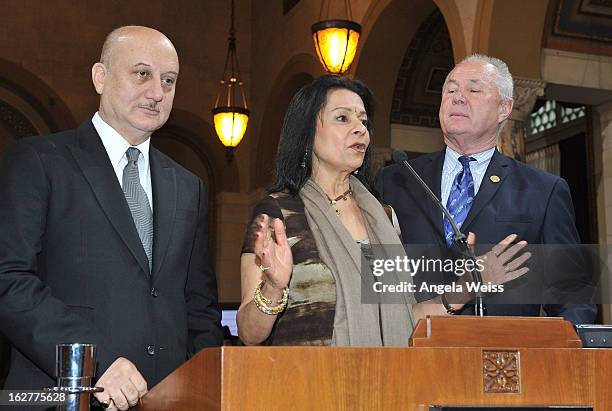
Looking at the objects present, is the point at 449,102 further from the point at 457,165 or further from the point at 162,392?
the point at 162,392

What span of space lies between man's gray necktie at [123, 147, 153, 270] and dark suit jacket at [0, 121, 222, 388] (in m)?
0.02

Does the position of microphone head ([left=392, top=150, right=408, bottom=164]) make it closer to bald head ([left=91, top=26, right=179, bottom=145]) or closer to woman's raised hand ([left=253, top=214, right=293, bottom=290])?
woman's raised hand ([left=253, top=214, right=293, bottom=290])

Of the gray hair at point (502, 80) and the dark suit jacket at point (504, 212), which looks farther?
the gray hair at point (502, 80)

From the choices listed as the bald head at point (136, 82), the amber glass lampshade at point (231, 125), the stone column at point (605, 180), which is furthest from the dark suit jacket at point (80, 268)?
the amber glass lampshade at point (231, 125)

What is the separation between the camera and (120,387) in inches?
77.7

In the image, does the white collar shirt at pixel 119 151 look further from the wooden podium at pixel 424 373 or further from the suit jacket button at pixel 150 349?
the wooden podium at pixel 424 373

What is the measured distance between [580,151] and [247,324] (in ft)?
28.8

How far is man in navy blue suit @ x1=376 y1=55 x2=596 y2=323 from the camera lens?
105 inches

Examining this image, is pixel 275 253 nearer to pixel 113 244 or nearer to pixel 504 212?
pixel 113 244

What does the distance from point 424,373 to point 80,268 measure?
1.14 m

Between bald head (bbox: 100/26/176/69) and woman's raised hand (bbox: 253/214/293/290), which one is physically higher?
bald head (bbox: 100/26/176/69)

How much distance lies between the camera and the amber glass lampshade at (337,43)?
646cm

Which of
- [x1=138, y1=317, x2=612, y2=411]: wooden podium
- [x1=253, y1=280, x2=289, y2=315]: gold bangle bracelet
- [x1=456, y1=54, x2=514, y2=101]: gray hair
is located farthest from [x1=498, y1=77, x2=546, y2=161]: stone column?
[x1=138, y1=317, x2=612, y2=411]: wooden podium

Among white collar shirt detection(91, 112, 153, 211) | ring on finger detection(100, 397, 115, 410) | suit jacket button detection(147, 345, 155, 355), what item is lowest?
ring on finger detection(100, 397, 115, 410)
